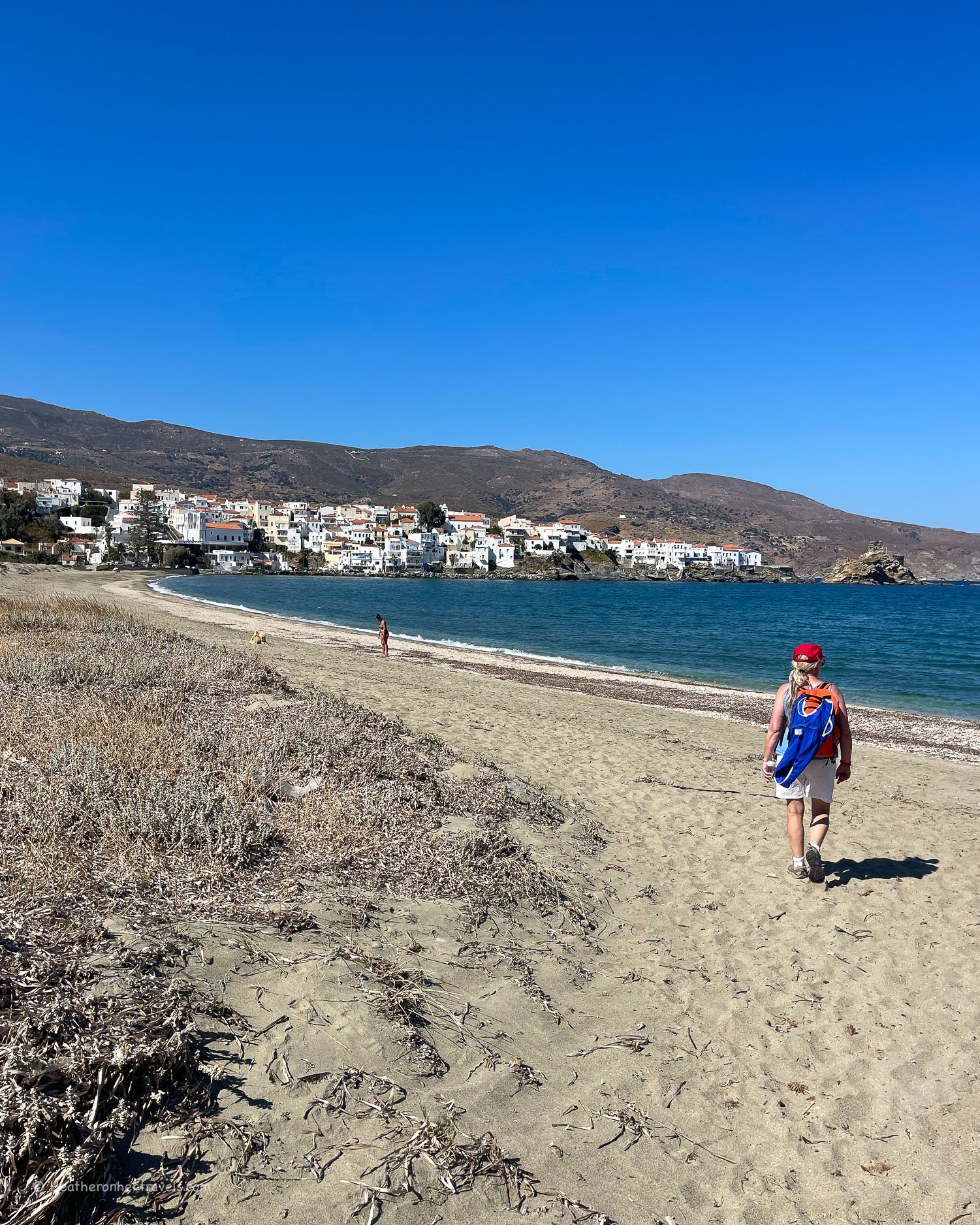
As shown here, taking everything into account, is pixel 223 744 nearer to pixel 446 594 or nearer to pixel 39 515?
pixel 446 594

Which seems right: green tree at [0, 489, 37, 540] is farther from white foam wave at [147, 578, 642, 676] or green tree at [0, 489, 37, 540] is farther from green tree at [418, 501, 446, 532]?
green tree at [418, 501, 446, 532]

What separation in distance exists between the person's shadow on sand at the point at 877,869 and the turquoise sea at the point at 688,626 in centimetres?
1443

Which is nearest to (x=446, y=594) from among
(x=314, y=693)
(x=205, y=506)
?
(x=314, y=693)

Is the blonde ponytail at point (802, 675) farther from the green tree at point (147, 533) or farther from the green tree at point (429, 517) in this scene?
the green tree at point (429, 517)

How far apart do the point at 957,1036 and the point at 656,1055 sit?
1760 millimetres

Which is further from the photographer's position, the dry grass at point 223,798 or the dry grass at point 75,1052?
the dry grass at point 223,798

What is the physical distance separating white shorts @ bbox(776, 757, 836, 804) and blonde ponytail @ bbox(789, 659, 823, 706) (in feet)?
1.66

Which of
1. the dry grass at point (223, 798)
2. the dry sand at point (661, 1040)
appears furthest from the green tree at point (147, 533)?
the dry sand at point (661, 1040)

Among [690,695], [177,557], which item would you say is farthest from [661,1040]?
[177,557]

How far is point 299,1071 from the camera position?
2.86 metres

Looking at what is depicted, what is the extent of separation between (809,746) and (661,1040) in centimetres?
256

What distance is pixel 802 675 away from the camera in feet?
18.1

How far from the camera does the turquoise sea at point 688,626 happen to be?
81.7 feet

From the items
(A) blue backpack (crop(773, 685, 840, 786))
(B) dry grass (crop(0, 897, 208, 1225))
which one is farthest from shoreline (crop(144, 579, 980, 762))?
(B) dry grass (crop(0, 897, 208, 1225))
